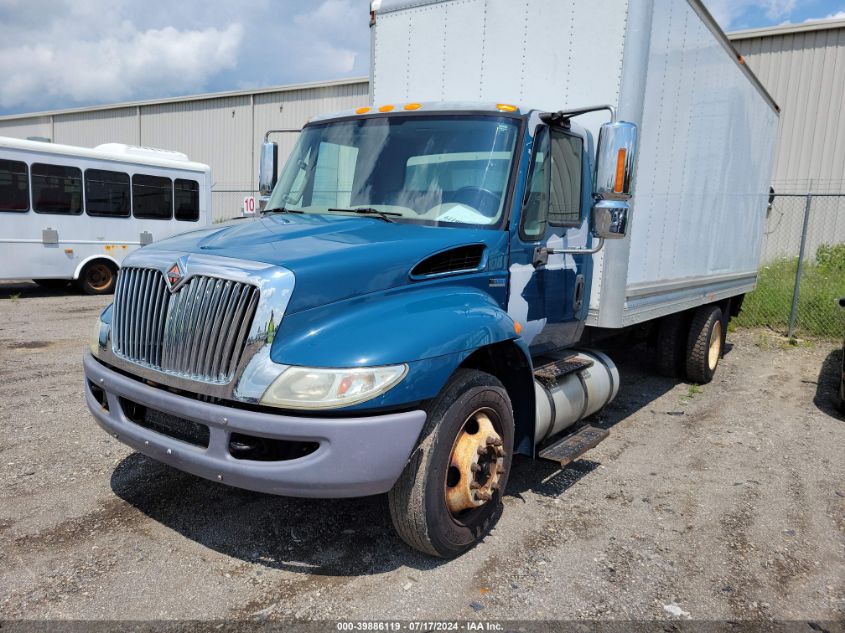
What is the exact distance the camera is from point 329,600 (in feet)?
9.90

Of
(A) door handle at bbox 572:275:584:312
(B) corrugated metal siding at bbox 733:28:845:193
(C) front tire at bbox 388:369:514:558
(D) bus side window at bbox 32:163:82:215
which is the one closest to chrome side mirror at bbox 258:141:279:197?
(A) door handle at bbox 572:275:584:312

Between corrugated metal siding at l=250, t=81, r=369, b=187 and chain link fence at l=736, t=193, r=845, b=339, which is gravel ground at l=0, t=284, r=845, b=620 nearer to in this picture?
chain link fence at l=736, t=193, r=845, b=339

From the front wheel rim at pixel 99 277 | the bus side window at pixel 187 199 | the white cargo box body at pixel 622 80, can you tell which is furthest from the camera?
the bus side window at pixel 187 199

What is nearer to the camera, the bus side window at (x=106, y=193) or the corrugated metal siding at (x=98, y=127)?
the bus side window at (x=106, y=193)

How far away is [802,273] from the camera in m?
12.9

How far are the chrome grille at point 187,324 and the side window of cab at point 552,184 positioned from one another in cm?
192

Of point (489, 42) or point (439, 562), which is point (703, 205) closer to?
point (489, 42)

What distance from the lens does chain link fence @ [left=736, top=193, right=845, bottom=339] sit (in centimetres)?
1134

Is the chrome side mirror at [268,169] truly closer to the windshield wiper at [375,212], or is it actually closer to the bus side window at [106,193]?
the windshield wiper at [375,212]

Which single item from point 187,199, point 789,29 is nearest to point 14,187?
point 187,199

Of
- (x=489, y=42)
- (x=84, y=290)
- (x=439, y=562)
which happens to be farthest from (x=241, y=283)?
(x=84, y=290)

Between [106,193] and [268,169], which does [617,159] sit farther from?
[106,193]

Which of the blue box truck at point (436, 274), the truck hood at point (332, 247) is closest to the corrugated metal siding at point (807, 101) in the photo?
the blue box truck at point (436, 274)

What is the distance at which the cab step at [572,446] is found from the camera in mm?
4066
